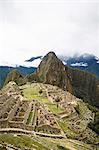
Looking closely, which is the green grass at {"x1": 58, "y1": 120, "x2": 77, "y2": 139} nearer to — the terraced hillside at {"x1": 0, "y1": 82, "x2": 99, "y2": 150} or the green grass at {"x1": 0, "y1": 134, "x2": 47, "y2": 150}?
the terraced hillside at {"x1": 0, "y1": 82, "x2": 99, "y2": 150}

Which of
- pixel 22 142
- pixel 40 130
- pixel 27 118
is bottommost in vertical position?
pixel 22 142

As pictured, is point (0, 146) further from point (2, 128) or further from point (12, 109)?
point (12, 109)

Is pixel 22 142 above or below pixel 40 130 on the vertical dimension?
below

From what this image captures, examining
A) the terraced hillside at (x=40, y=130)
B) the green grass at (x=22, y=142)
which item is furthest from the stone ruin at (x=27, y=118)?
the green grass at (x=22, y=142)

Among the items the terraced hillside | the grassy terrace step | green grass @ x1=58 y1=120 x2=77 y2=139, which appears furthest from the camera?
green grass @ x1=58 y1=120 x2=77 y2=139

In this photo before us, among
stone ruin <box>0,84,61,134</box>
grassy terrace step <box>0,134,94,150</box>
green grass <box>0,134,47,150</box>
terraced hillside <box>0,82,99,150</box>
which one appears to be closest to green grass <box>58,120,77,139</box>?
terraced hillside <box>0,82,99,150</box>

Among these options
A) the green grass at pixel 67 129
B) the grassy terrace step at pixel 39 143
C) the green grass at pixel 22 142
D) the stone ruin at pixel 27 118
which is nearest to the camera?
the green grass at pixel 22 142

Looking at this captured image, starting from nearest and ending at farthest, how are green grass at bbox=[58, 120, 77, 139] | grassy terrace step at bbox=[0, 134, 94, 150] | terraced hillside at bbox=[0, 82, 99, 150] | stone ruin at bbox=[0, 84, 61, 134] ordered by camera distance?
grassy terrace step at bbox=[0, 134, 94, 150]
terraced hillside at bbox=[0, 82, 99, 150]
stone ruin at bbox=[0, 84, 61, 134]
green grass at bbox=[58, 120, 77, 139]

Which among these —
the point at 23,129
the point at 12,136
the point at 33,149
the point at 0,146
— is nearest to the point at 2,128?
the point at 23,129

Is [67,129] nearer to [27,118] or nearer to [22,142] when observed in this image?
[27,118]

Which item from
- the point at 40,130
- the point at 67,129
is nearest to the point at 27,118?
the point at 40,130

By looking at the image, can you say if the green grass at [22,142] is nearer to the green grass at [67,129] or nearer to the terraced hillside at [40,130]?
the terraced hillside at [40,130]

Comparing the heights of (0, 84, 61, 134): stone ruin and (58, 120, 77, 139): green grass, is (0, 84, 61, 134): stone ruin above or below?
above

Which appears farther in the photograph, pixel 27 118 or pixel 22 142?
pixel 27 118
